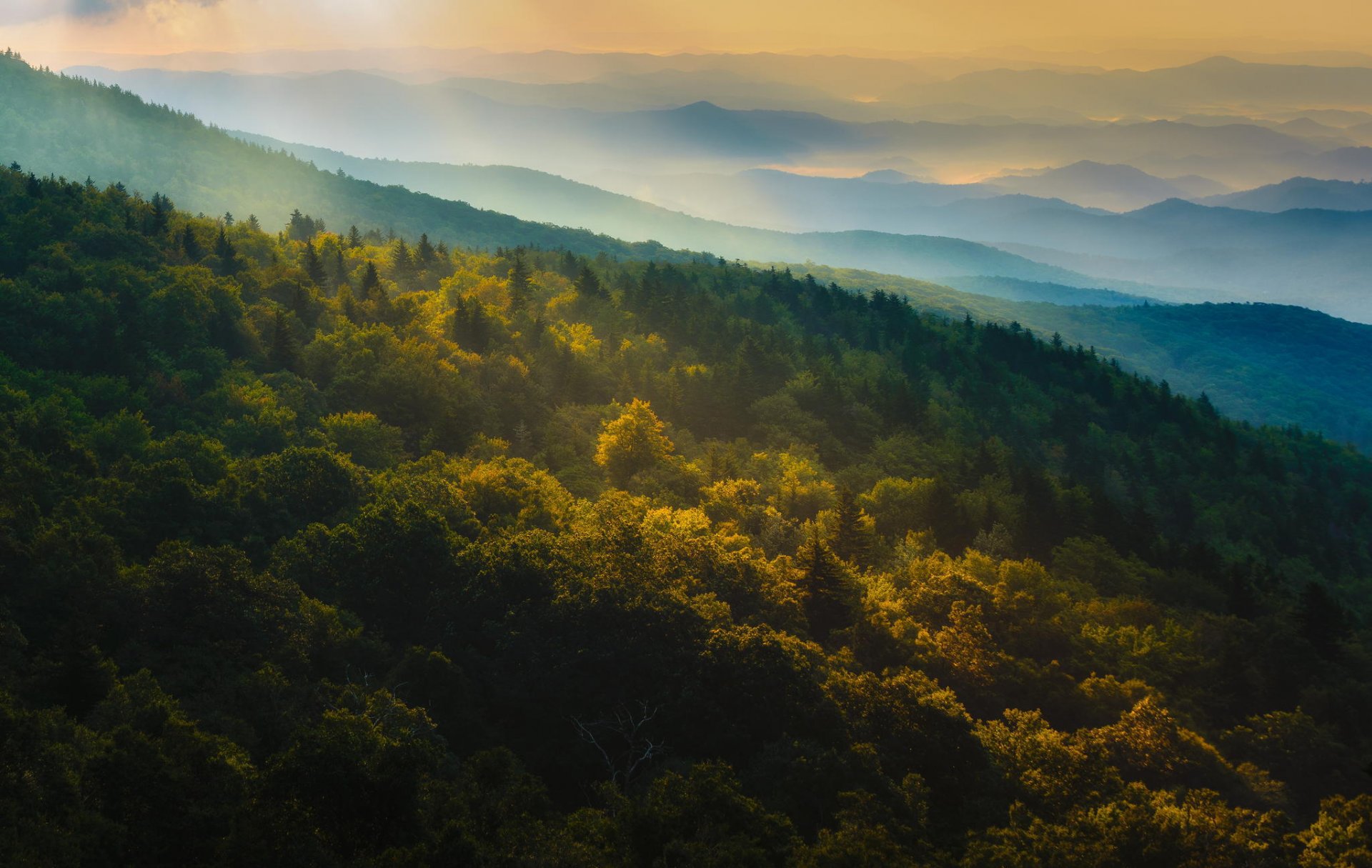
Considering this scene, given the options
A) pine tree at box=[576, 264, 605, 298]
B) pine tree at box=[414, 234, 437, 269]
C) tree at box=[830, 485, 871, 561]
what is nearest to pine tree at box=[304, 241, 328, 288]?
pine tree at box=[414, 234, 437, 269]

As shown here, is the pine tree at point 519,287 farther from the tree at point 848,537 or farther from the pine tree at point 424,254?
the tree at point 848,537

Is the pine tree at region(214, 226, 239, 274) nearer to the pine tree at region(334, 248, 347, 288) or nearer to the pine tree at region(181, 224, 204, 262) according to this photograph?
the pine tree at region(181, 224, 204, 262)

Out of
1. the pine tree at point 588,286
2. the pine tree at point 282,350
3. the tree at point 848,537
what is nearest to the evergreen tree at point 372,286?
the pine tree at point 282,350

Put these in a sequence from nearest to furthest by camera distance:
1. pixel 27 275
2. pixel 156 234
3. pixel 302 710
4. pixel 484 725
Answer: pixel 302 710 < pixel 484 725 < pixel 27 275 < pixel 156 234

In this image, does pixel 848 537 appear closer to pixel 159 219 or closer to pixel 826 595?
pixel 826 595

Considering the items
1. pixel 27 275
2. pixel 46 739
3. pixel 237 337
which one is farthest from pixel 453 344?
pixel 46 739

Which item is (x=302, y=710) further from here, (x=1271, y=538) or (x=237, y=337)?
(x=1271, y=538)
